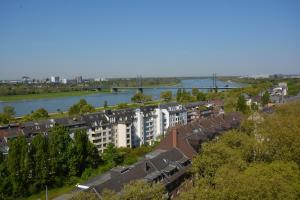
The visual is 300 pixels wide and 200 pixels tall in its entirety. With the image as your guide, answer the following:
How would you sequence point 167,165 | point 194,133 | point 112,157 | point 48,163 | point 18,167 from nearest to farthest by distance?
point 167,165 < point 18,167 < point 48,163 < point 194,133 < point 112,157

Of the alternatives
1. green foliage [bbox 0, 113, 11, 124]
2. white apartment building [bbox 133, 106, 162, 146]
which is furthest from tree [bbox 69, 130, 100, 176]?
green foliage [bbox 0, 113, 11, 124]

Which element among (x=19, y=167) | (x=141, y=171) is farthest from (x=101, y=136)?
(x=141, y=171)

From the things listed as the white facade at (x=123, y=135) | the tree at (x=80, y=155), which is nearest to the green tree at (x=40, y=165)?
the tree at (x=80, y=155)

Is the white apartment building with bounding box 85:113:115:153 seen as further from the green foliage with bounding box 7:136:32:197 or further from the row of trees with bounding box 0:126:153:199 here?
the green foliage with bounding box 7:136:32:197

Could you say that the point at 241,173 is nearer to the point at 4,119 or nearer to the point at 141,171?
the point at 141,171

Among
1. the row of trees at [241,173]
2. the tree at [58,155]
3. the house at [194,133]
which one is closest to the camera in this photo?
the row of trees at [241,173]

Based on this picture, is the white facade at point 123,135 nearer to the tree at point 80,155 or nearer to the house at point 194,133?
the tree at point 80,155

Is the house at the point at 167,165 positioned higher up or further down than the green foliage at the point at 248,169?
further down

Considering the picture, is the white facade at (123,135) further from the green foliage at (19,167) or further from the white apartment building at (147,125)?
the green foliage at (19,167)

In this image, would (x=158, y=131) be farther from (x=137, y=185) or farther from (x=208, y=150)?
(x=137, y=185)

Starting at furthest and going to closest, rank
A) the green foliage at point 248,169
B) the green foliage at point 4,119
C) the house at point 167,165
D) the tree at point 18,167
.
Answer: the green foliage at point 4,119
the tree at point 18,167
the house at point 167,165
the green foliage at point 248,169

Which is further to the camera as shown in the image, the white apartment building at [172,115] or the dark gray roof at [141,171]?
the white apartment building at [172,115]

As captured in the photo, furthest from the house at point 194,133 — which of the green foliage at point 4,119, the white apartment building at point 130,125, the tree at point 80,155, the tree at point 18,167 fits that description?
the green foliage at point 4,119
